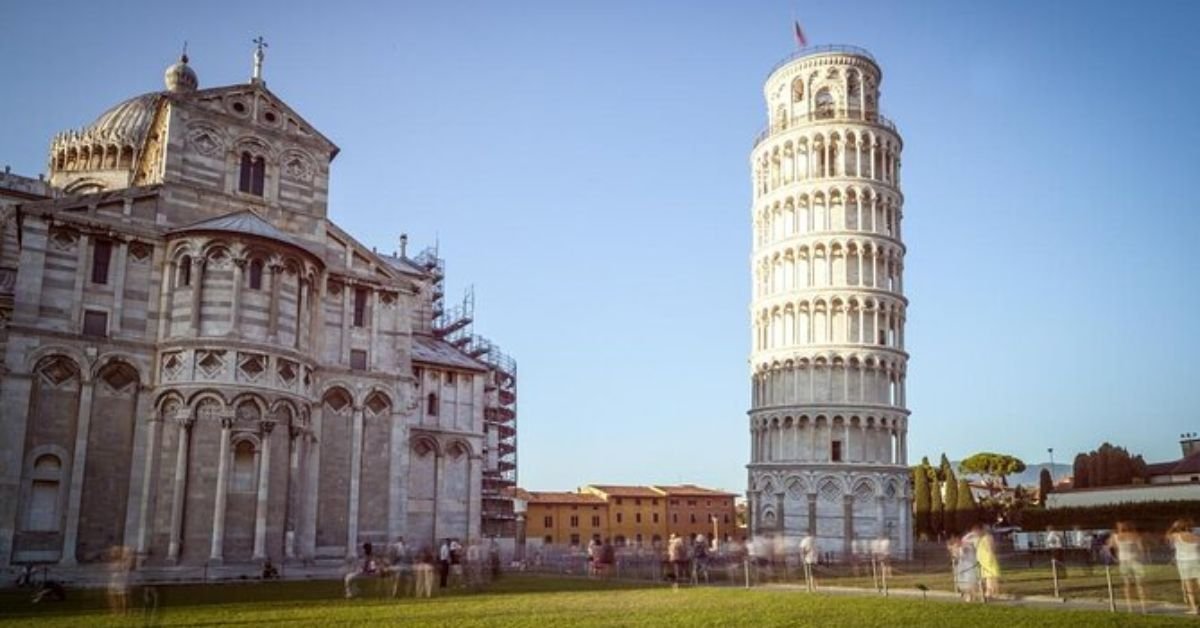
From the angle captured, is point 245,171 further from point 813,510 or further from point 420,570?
point 813,510

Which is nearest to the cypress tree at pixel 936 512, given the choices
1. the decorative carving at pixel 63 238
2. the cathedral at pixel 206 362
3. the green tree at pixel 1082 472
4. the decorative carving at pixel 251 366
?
the green tree at pixel 1082 472

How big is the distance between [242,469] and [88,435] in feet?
15.8

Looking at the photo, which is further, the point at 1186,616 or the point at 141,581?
the point at 141,581

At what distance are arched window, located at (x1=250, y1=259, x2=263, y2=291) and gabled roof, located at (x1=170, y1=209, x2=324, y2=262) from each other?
0.97m

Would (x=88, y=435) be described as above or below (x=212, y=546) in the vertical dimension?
above

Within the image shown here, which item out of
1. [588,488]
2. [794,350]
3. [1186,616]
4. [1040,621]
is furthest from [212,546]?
[588,488]

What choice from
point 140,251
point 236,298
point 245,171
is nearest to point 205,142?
point 245,171

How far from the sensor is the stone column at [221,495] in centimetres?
3025

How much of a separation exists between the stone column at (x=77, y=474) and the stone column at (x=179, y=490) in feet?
8.70

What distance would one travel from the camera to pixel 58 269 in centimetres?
3092

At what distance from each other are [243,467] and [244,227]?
8260 millimetres

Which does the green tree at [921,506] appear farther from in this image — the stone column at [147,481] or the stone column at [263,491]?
the stone column at [147,481]

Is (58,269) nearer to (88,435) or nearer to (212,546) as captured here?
(88,435)

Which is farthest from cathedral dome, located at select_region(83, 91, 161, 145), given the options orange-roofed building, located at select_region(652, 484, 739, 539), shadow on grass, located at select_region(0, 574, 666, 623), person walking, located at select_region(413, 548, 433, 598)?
orange-roofed building, located at select_region(652, 484, 739, 539)
